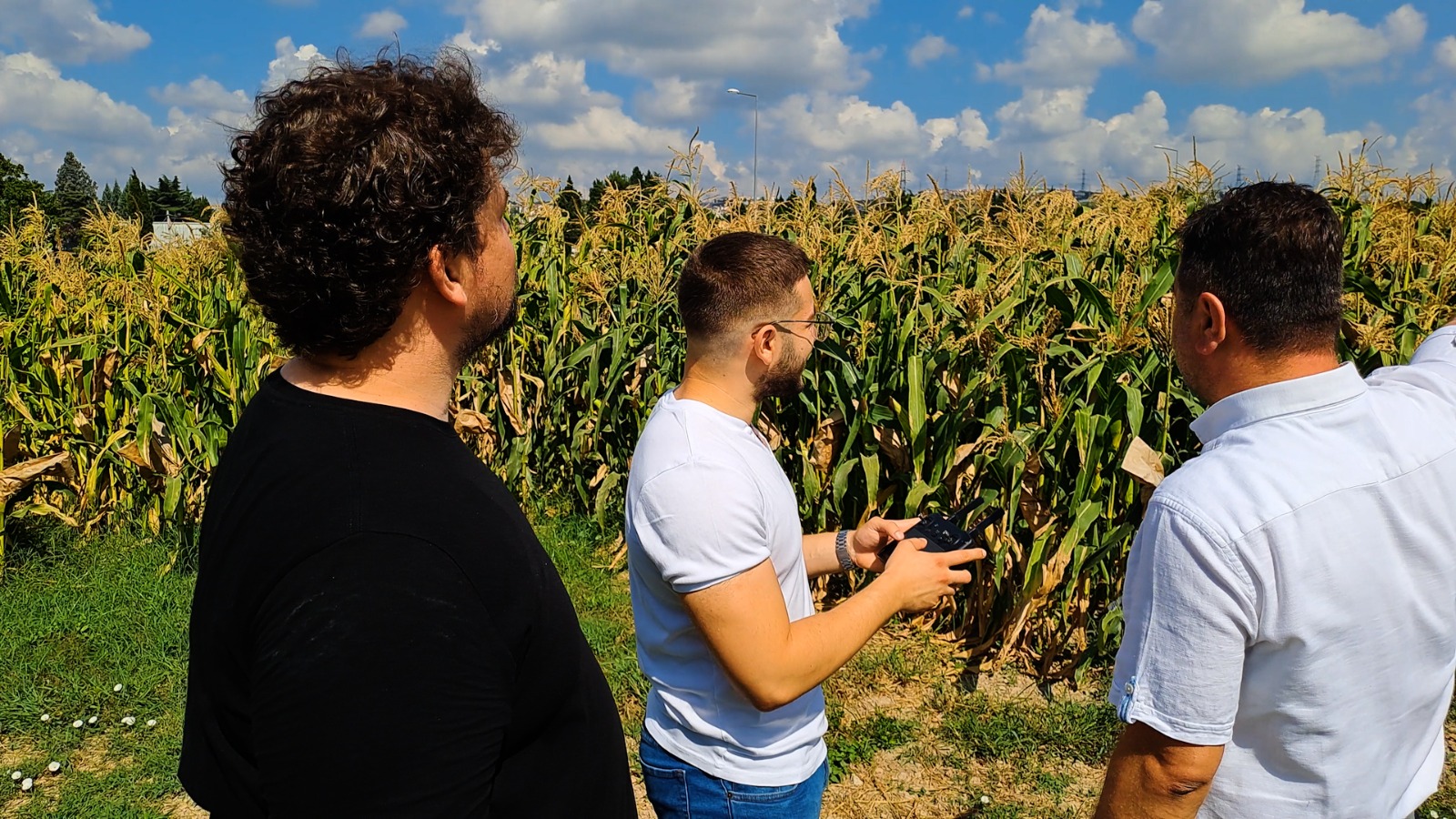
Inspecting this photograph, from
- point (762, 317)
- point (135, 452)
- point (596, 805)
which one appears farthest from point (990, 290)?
point (135, 452)

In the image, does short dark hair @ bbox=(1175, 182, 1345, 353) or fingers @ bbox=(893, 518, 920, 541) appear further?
fingers @ bbox=(893, 518, 920, 541)

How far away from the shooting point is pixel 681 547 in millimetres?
1888

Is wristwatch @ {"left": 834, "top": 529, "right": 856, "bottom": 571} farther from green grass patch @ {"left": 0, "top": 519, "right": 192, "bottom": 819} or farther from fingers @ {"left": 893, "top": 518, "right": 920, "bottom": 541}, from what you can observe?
green grass patch @ {"left": 0, "top": 519, "right": 192, "bottom": 819}

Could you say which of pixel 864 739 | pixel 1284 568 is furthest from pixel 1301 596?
pixel 864 739

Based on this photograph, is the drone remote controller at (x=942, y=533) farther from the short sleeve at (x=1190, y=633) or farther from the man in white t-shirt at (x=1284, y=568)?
the short sleeve at (x=1190, y=633)

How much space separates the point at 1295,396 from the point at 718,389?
3.85 ft

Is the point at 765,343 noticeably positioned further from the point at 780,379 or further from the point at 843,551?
the point at 843,551

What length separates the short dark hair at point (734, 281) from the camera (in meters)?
2.22

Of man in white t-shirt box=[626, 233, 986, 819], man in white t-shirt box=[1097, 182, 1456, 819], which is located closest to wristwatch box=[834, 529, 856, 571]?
man in white t-shirt box=[626, 233, 986, 819]

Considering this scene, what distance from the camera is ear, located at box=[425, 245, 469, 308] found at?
1.28m

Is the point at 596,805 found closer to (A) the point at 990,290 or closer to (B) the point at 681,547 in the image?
(B) the point at 681,547

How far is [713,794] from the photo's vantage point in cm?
207

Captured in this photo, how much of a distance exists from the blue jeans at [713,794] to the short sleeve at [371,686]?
3.49 feet

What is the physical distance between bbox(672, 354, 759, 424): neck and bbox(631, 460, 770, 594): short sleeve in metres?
0.27
